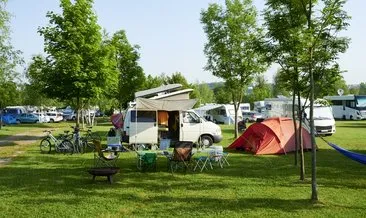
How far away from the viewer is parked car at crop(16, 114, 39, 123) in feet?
151

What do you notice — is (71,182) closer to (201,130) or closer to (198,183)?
(198,183)

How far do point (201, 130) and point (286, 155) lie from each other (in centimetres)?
388

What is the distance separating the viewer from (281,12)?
10.6 metres

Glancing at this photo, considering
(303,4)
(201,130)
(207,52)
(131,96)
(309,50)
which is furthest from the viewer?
(131,96)

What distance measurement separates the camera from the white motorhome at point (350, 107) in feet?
142

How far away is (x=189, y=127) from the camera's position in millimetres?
17312

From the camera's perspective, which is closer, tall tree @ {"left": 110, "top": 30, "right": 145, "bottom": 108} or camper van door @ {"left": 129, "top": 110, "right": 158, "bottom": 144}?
camper van door @ {"left": 129, "top": 110, "right": 158, "bottom": 144}

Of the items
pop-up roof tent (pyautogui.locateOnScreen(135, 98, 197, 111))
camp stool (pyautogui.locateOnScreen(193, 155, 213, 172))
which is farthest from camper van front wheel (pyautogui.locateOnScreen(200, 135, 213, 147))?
camp stool (pyautogui.locateOnScreen(193, 155, 213, 172))

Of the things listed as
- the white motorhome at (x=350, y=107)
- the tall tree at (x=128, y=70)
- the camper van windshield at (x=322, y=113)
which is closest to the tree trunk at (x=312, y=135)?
the camper van windshield at (x=322, y=113)

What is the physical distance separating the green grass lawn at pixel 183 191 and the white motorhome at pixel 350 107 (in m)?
32.9

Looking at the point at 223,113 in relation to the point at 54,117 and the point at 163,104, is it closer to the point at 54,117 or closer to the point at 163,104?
the point at 54,117

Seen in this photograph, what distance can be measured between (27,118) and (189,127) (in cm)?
3419

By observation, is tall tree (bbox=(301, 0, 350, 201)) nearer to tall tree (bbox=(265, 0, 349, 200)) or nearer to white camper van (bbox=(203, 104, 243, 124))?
tall tree (bbox=(265, 0, 349, 200))

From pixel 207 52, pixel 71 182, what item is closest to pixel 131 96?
pixel 207 52
